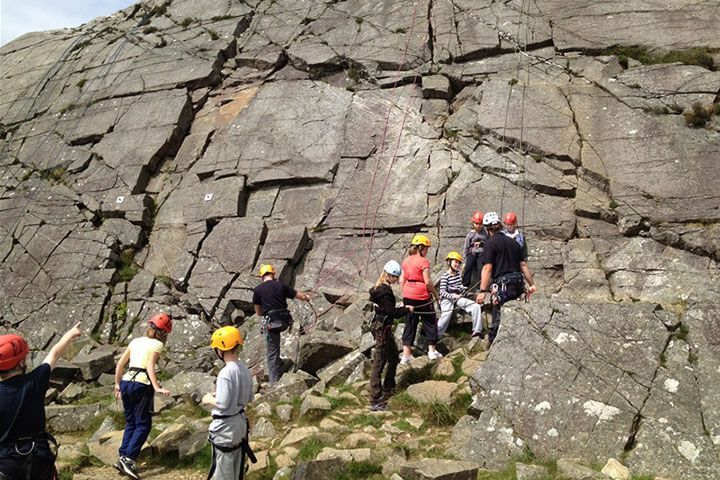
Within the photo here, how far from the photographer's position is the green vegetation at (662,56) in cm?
1695

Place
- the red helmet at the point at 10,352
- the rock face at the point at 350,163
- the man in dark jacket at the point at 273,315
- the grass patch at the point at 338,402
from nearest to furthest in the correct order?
the red helmet at the point at 10,352 → the grass patch at the point at 338,402 → the man in dark jacket at the point at 273,315 → the rock face at the point at 350,163

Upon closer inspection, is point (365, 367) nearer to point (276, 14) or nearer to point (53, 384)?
point (53, 384)

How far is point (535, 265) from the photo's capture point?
1446 cm

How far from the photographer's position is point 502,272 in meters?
10.7

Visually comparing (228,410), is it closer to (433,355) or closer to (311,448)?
(311,448)

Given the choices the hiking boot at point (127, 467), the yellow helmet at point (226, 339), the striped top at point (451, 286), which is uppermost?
the yellow helmet at point (226, 339)

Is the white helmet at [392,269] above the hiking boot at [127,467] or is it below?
below

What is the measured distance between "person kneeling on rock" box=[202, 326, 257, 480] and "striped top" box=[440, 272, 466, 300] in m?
6.26

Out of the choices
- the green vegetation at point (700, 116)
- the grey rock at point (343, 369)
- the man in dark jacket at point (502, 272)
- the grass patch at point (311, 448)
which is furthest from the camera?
the green vegetation at point (700, 116)

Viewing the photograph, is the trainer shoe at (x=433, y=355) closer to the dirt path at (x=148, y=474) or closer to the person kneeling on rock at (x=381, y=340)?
the person kneeling on rock at (x=381, y=340)

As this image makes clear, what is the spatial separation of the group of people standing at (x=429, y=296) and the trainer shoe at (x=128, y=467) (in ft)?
12.1

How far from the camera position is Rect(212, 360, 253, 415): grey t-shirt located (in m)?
6.79

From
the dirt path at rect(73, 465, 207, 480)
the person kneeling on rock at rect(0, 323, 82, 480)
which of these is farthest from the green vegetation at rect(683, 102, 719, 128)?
the person kneeling on rock at rect(0, 323, 82, 480)

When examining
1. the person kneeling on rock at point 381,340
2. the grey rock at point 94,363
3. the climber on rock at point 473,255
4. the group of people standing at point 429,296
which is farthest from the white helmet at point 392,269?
the grey rock at point 94,363
